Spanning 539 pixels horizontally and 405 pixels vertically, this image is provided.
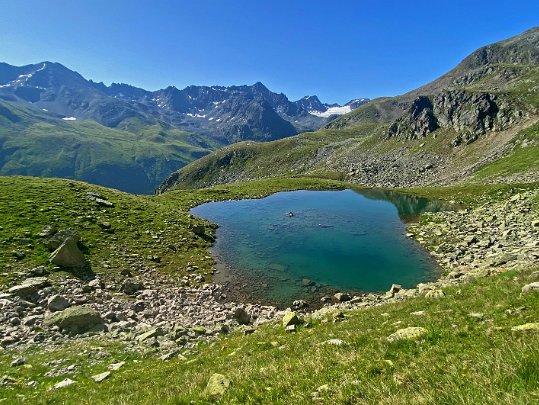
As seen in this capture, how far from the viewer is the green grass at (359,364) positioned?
5559mm

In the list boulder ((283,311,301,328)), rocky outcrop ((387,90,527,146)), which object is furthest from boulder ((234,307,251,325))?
rocky outcrop ((387,90,527,146))

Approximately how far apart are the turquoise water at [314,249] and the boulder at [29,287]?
50.0 ft

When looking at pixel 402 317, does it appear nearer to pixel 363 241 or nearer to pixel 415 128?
pixel 363 241

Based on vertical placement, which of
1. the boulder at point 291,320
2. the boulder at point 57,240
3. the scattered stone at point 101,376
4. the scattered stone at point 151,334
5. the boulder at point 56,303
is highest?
the boulder at point 57,240

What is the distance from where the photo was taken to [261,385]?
8.25 meters

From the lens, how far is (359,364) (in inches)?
337

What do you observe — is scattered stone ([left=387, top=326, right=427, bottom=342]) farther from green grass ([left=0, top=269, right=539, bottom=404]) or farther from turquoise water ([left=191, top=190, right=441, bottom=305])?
turquoise water ([left=191, top=190, right=441, bottom=305])

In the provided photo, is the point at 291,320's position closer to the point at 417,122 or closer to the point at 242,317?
the point at 242,317

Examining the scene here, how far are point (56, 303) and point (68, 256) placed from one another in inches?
329

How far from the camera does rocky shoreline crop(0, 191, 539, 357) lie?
20.0 meters

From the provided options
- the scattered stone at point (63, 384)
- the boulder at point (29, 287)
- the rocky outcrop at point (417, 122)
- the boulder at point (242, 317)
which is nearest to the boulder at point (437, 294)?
the boulder at point (242, 317)

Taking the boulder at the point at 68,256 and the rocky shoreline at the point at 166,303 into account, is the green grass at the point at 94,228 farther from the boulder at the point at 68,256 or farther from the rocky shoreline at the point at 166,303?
the rocky shoreline at the point at 166,303

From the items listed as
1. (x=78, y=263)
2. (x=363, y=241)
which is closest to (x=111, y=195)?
(x=78, y=263)

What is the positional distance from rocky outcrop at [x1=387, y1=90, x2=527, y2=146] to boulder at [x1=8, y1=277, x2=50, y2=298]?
139m
